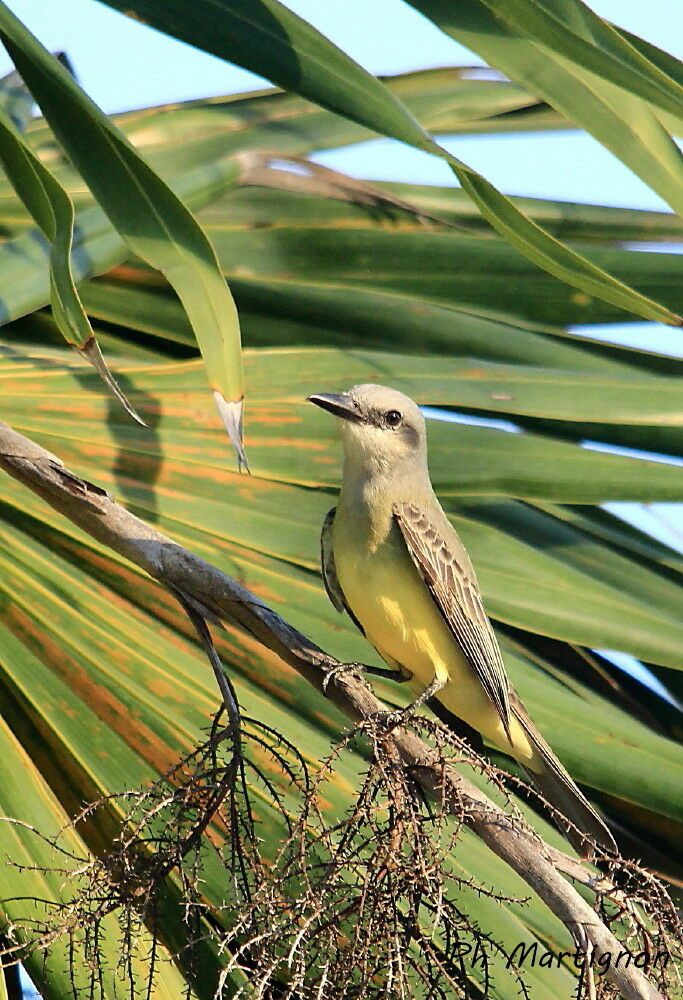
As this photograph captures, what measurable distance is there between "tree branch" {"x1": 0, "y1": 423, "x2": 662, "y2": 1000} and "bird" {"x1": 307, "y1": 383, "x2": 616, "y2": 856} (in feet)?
3.94

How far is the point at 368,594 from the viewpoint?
3344mm

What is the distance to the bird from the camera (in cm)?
329

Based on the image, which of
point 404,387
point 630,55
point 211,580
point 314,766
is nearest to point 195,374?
point 404,387

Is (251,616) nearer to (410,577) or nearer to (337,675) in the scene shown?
(337,675)

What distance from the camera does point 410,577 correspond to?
3479mm

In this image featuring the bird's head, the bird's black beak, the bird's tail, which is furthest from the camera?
the bird's head

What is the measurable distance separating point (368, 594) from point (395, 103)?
1747 mm

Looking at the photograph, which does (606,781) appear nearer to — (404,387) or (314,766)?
(314,766)

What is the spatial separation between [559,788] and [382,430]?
1.17 m

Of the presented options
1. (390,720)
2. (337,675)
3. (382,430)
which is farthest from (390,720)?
(382,430)

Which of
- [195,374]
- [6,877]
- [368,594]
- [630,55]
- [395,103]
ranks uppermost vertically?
[630,55]

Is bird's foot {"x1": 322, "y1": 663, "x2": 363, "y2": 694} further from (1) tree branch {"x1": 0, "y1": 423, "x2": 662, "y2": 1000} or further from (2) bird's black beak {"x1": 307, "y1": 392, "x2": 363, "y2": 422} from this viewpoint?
(2) bird's black beak {"x1": 307, "y1": 392, "x2": 363, "y2": 422}

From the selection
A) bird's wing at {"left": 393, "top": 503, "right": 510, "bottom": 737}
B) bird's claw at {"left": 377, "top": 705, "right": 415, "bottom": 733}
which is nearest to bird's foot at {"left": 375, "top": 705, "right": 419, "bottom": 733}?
bird's claw at {"left": 377, "top": 705, "right": 415, "bottom": 733}

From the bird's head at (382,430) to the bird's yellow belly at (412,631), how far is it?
274mm
